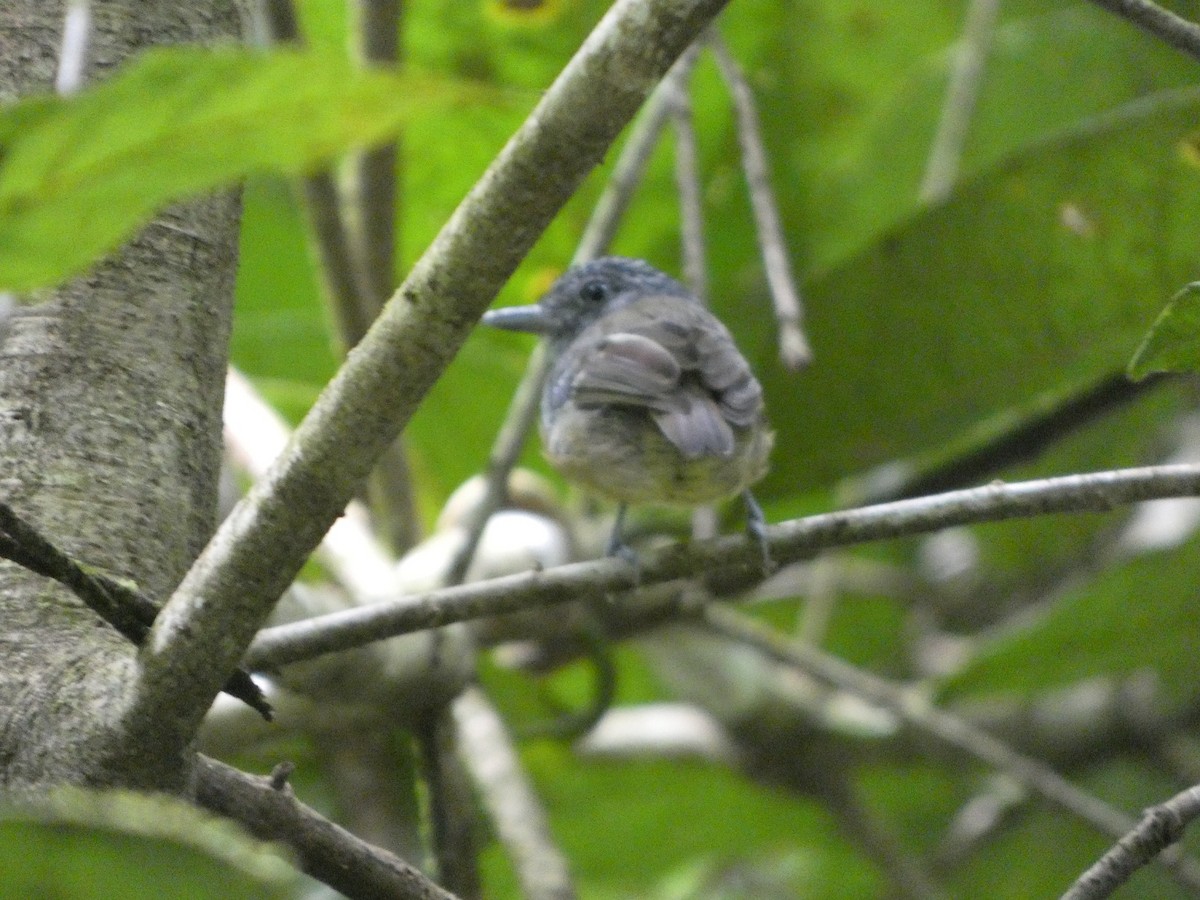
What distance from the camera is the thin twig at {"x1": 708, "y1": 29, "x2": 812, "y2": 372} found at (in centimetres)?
156

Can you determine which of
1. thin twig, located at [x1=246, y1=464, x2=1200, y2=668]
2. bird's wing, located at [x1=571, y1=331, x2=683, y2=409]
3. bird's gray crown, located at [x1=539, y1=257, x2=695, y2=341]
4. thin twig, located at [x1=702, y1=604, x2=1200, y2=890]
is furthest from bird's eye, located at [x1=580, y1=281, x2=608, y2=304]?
thin twig, located at [x1=246, y1=464, x2=1200, y2=668]

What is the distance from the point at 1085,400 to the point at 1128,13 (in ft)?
5.71

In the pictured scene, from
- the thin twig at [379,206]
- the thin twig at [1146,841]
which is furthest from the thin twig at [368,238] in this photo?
the thin twig at [1146,841]

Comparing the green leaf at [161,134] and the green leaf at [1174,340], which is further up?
the green leaf at [1174,340]

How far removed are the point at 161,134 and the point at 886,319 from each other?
2019 millimetres

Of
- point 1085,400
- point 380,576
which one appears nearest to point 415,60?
point 380,576

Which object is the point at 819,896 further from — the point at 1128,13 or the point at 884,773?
the point at 1128,13

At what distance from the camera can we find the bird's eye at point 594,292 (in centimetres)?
236

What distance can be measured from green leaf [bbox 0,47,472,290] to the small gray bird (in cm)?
129

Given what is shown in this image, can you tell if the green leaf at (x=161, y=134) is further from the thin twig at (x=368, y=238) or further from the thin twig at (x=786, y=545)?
the thin twig at (x=368, y=238)

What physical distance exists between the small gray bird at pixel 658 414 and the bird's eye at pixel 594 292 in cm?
22

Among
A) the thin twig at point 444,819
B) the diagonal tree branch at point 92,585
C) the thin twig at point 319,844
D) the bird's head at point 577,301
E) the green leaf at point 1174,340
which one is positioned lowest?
the thin twig at point 319,844

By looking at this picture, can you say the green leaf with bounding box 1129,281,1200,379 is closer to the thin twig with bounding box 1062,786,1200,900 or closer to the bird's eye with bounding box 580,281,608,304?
the thin twig with bounding box 1062,786,1200,900

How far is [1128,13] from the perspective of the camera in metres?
0.95
